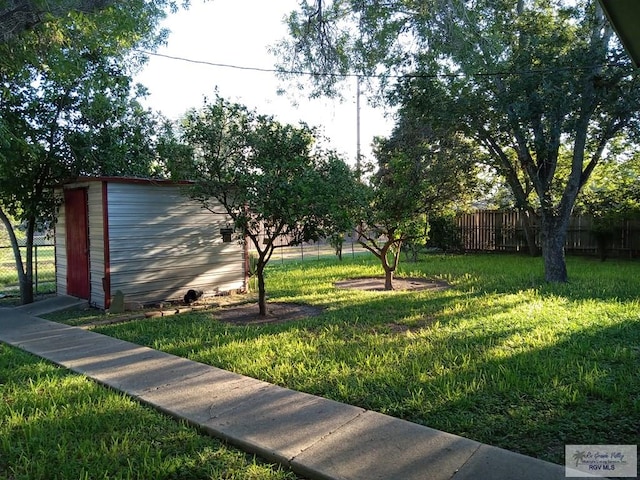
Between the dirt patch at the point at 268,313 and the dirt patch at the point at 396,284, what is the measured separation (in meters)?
2.55

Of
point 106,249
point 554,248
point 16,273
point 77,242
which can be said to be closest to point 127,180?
point 106,249

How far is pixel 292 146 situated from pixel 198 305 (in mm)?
3762

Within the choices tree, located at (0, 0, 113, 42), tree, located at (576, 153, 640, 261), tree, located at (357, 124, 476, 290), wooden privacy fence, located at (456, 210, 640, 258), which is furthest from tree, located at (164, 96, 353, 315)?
wooden privacy fence, located at (456, 210, 640, 258)

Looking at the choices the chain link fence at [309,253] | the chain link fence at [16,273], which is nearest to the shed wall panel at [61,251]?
the chain link fence at [16,273]

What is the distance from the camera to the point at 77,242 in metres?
9.62

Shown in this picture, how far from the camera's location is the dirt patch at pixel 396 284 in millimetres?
10766

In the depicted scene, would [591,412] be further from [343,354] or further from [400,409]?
[343,354]

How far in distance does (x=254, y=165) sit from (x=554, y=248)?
744 centimetres

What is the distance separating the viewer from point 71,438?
3488 millimetres

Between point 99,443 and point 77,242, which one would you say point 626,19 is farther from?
point 77,242

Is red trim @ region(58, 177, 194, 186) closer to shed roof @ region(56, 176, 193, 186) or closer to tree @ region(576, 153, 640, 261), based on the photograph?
shed roof @ region(56, 176, 193, 186)

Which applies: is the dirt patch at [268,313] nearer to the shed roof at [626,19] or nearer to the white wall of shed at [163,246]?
the white wall of shed at [163,246]

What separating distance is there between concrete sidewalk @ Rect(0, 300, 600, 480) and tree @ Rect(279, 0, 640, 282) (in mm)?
6347

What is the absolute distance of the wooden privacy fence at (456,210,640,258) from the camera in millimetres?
16297
